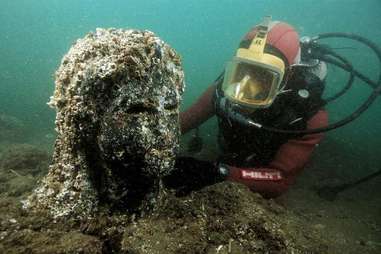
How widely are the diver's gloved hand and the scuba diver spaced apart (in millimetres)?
92

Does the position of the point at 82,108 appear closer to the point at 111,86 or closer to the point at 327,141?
the point at 111,86

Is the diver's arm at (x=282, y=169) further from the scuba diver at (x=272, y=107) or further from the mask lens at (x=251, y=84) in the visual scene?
the mask lens at (x=251, y=84)

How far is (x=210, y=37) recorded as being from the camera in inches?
5974

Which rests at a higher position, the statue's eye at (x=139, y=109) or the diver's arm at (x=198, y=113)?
the statue's eye at (x=139, y=109)

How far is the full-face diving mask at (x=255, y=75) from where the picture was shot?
13.5 feet

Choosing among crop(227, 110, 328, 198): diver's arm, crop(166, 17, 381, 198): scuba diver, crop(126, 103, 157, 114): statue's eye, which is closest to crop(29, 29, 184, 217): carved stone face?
crop(126, 103, 157, 114): statue's eye

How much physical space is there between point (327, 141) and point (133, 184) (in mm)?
9351

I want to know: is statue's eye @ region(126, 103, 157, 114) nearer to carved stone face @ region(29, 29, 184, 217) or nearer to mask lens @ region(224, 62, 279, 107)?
carved stone face @ region(29, 29, 184, 217)

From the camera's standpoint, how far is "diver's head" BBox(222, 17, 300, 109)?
414cm

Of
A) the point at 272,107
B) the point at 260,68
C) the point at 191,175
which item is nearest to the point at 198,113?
the point at 272,107

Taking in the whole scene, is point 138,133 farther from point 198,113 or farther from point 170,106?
point 198,113

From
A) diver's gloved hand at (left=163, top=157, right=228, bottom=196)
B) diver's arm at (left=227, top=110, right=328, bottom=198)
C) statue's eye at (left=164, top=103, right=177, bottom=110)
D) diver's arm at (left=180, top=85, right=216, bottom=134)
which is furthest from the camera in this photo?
diver's arm at (left=180, top=85, right=216, bottom=134)

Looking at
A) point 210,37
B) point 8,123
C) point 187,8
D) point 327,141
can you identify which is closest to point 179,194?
point 327,141

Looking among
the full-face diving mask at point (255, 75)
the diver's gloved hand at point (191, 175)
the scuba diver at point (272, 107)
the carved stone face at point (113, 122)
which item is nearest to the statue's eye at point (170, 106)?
the carved stone face at point (113, 122)
